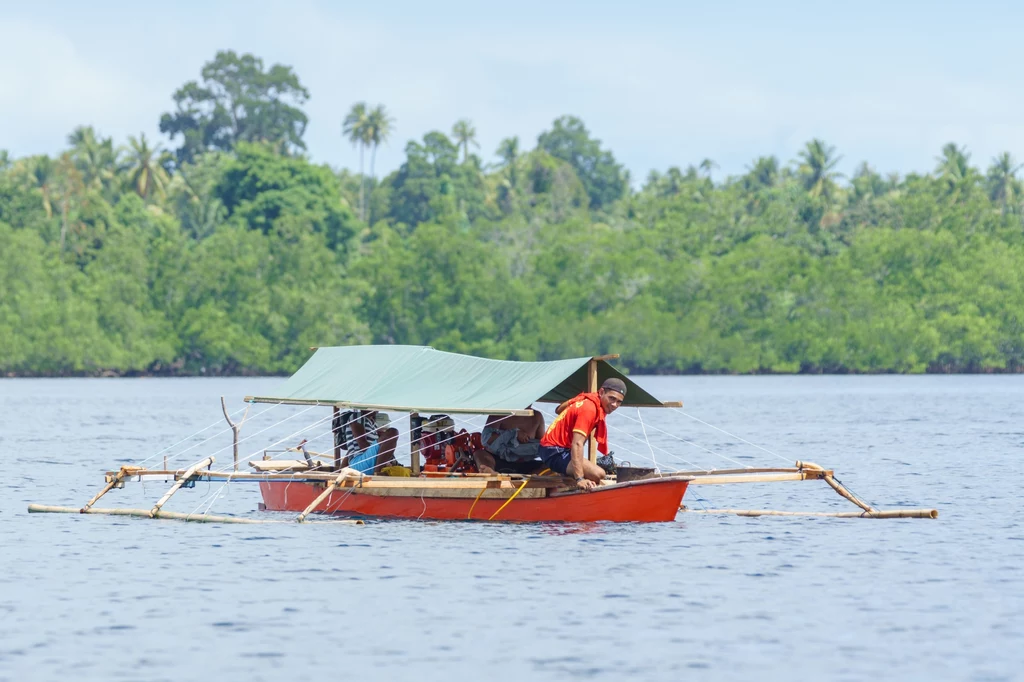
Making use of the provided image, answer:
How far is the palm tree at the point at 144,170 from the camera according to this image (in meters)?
117

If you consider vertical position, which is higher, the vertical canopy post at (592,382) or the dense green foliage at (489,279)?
the dense green foliage at (489,279)

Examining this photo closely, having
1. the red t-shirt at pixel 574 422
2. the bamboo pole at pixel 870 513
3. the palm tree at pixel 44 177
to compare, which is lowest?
the bamboo pole at pixel 870 513

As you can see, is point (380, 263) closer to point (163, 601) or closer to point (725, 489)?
point (725, 489)

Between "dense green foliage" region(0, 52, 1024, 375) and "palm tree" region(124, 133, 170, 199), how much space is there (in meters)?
0.18

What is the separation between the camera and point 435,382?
2430cm

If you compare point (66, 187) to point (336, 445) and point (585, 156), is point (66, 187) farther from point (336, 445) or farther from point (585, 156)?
point (336, 445)

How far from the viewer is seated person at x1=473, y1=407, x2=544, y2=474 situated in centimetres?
2311

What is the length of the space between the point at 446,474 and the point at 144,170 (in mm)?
99751

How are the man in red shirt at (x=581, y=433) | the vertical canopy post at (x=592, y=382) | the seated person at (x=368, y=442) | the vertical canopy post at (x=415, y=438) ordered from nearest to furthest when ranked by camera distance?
1. the man in red shirt at (x=581, y=433)
2. the vertical canopy post at (x=592, y=382)
3. the vertical canopy post at (x=415, y=438)
4. the seated person at (x=368, y=442)

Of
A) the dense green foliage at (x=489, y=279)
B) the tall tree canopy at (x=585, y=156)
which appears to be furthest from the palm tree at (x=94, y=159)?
the tall tree canopy at (x=585, y=156)

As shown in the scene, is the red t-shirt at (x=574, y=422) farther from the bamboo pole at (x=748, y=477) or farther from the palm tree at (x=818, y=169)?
the palm tree at (x=818, y=169)

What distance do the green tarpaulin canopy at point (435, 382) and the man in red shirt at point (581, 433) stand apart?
0.62m

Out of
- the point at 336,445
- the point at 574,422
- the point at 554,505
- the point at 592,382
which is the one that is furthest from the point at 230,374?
the point at 574,422

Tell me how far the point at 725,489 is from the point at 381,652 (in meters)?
18.6
